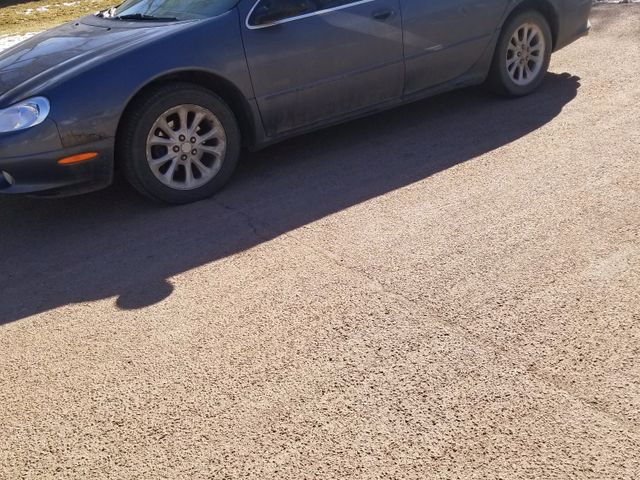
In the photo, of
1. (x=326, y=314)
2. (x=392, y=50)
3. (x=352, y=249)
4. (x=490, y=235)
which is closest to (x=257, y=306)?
(x=326, y=314)

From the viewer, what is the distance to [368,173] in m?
5.78

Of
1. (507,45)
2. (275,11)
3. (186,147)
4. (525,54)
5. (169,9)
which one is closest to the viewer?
(186,147)

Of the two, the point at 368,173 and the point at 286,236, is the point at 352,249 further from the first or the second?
the point at 368,173

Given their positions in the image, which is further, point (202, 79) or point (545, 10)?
point (545, 10)

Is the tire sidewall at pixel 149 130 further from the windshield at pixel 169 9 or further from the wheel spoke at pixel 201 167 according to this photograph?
the windshield at pixel 169 9

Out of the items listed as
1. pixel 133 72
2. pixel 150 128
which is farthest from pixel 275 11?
pixel 150 128

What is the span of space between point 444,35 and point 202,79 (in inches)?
83.0

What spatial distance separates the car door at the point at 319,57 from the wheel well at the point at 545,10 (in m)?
1.43

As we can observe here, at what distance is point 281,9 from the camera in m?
5.73

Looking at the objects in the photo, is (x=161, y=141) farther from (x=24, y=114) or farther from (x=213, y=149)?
(x=24, y=114)

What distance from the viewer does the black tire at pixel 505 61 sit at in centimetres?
700

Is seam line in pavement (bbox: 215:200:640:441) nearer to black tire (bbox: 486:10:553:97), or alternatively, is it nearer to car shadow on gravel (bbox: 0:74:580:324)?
car shadow on gravel (bbox: 0:74:580:324)

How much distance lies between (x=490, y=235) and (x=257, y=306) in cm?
145

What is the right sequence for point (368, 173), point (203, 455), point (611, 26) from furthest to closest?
point (611, 26), point (368, 173), point (203, 455)
